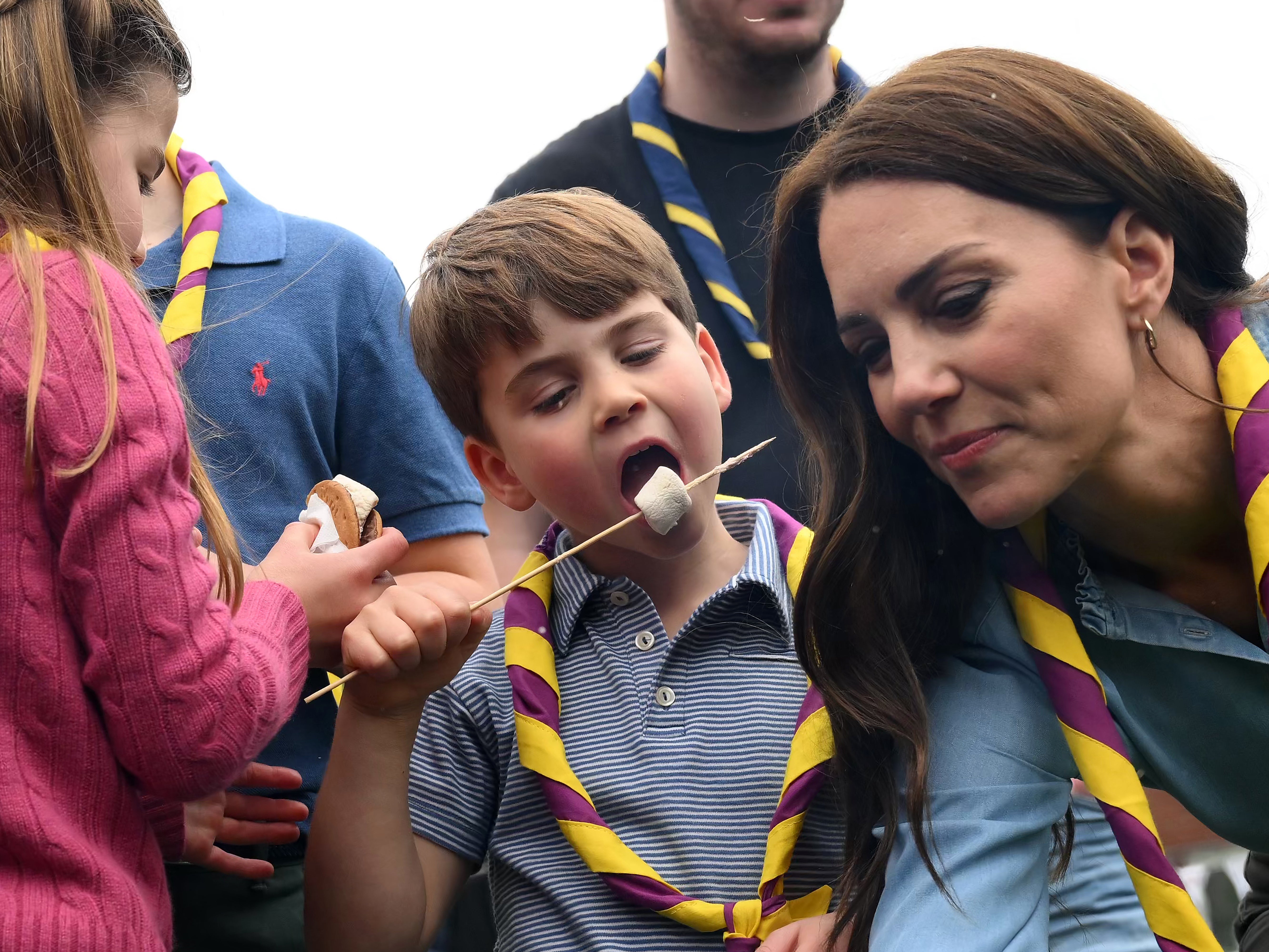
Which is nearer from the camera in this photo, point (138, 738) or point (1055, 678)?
point (138, 738)

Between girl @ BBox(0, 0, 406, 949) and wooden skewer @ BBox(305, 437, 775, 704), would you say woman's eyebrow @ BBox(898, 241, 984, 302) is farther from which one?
girl @ BBox(0, 0, 406, 949)

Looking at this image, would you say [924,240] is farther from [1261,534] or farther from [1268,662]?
[1268,662]

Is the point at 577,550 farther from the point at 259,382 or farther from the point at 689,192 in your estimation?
the point at 689,192

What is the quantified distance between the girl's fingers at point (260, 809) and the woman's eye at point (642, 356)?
0.73 m

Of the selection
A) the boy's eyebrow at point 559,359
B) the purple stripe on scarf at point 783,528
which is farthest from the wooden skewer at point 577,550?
the boy's eyebrow at point 559,359

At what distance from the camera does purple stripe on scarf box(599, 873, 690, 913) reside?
1.63 m

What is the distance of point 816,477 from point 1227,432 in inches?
20.8

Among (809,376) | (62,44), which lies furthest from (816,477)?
(62,44)

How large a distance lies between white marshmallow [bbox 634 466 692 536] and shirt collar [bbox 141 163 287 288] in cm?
72

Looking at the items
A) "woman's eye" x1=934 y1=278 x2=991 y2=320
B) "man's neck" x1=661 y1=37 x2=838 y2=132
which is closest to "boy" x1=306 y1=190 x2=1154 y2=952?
"woman's eye" x1=934 y1=278 x2=991 y2=320

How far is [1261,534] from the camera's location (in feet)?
4.87

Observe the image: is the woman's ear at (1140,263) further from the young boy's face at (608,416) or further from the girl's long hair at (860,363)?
the young boy's face at (608,416)

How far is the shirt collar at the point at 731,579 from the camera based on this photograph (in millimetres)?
1808

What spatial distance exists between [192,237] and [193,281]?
4.2 inches
